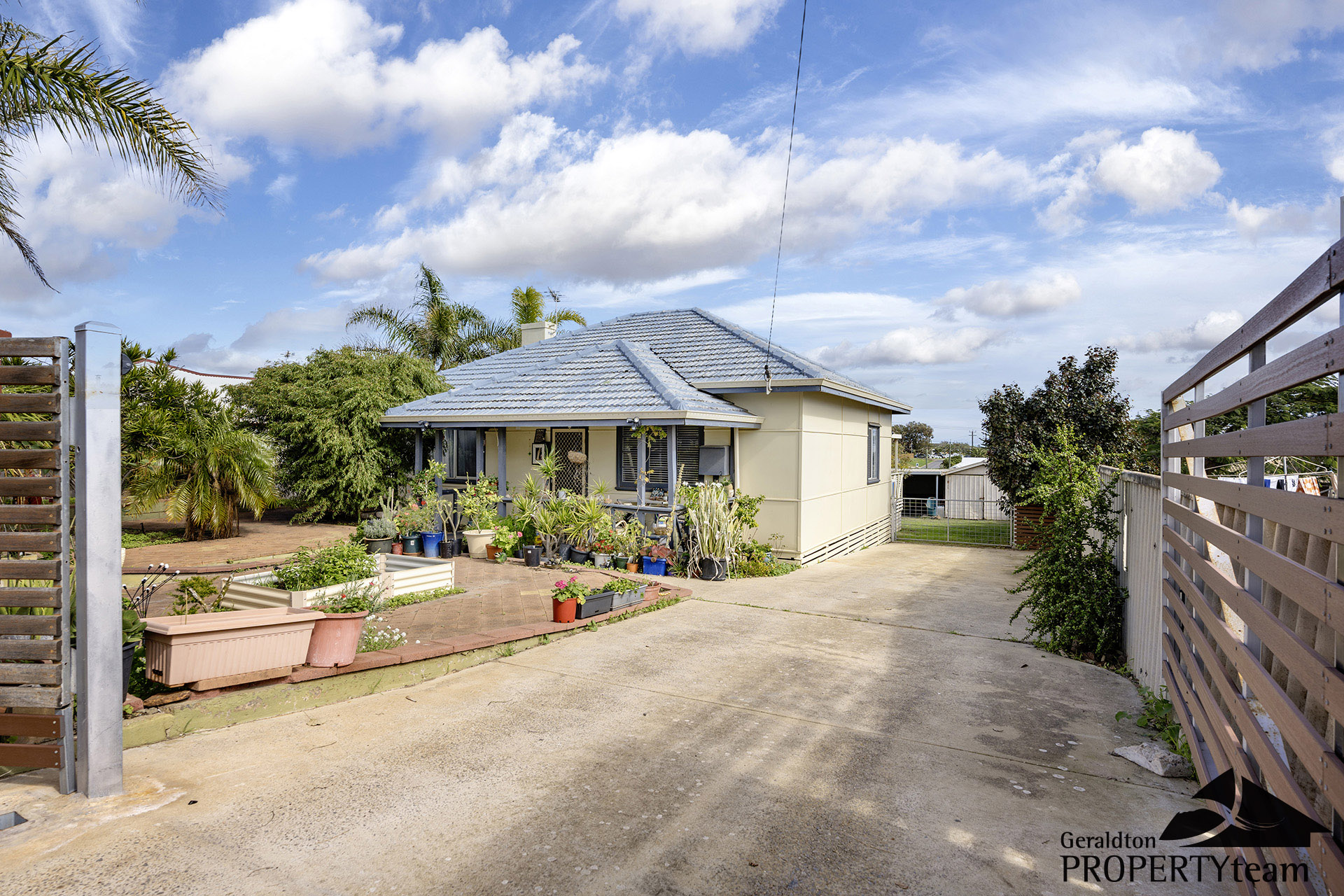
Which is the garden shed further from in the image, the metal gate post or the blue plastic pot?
the metal gate post

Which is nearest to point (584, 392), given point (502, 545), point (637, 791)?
point (502, 545)

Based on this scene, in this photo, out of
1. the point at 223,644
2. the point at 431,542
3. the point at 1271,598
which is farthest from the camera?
the point at 431,542

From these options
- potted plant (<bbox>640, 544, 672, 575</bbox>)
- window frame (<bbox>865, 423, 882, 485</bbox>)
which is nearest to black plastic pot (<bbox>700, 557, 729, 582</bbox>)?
potted plant (<bbox>640, 544, 672, 575</bbox>)

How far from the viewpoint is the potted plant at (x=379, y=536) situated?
12.8m

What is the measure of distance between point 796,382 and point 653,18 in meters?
6.21

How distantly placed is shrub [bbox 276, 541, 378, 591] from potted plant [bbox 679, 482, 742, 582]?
5.63 meters

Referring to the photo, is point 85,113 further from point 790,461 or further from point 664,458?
point 790,461

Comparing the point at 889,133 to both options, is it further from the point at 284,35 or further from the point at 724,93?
the point at 284,35

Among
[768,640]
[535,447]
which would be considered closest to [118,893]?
[768,640]

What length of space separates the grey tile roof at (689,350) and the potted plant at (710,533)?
A: 283cm

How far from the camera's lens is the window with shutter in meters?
13.5

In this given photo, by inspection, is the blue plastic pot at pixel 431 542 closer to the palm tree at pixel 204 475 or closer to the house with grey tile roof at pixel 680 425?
the house with grey tile roof at pixel 680 425

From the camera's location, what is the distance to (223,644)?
5.08 metres

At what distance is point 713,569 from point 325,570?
6.17 metres
